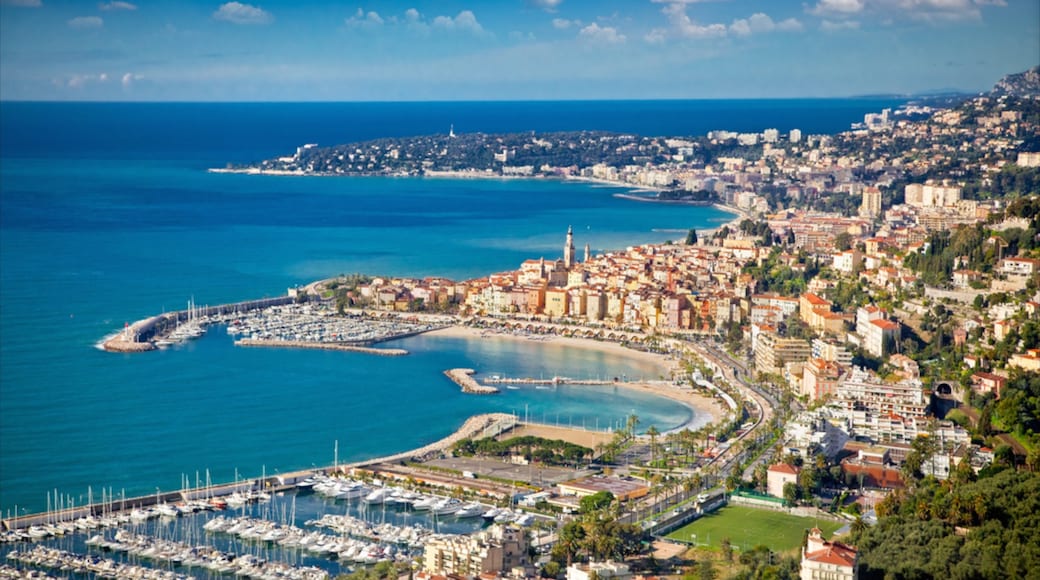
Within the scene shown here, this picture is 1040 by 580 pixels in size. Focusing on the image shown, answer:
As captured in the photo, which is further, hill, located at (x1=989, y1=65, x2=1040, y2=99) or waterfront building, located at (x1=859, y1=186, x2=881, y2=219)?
hill, located at (x1=989, y1=65, x2=1040, y2=99)

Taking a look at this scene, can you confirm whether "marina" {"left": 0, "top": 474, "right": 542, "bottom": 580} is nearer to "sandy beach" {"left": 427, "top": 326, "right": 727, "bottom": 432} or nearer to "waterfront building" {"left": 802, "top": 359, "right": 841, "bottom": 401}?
"sandy beach" {"left": 427, "top": 326, "right": 727, "bottom": 432}

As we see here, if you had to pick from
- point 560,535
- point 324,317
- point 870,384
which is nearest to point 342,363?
point 324,317

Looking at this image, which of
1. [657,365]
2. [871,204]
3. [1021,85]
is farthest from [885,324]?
[1021,85]

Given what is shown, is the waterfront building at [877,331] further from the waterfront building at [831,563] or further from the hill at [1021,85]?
the hill at [1021,85]

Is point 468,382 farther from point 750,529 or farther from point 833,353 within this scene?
point 750,529

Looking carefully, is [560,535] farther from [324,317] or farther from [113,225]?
[113,225]

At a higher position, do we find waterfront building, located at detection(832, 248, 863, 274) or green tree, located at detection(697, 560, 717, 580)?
waterfront building, located at detection(832, 248, 863, 274)

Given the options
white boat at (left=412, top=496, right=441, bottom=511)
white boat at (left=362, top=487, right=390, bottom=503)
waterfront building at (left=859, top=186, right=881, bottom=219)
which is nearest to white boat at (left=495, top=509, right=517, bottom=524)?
white boat at (left=412, top=496, right=441, bottom=511)
